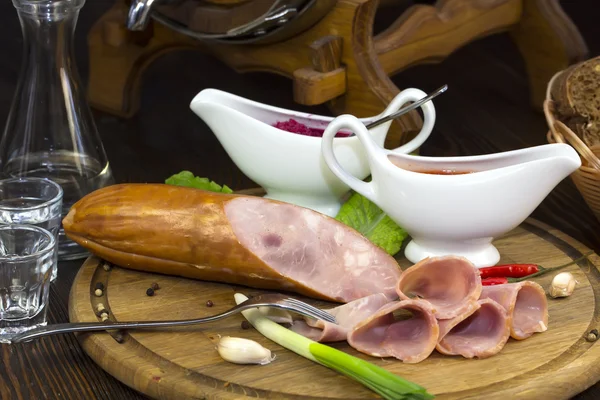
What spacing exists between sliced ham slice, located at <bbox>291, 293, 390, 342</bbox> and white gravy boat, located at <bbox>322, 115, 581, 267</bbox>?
160 mm

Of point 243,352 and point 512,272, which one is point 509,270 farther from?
point 243,352

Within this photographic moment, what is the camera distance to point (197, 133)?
216 cm

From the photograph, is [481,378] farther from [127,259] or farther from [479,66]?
[479,66]

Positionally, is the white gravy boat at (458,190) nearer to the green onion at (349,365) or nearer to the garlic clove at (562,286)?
the garlic clove at (562,286)

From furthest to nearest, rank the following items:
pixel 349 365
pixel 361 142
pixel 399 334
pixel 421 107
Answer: pixel 421 107 < pixel 361 142 < pixel 399 334 < pixel 349 365

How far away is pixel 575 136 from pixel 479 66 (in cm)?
107

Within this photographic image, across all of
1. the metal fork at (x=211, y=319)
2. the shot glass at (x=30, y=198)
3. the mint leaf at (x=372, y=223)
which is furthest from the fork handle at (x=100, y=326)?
the mint leaf at (x=372, y=223)

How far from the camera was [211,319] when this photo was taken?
4.13 ft

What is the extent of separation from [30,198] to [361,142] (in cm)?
50

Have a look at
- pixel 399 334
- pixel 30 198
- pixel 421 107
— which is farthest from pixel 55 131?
pixel 399 334

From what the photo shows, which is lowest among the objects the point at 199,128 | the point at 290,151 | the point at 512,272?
the point at 199,128

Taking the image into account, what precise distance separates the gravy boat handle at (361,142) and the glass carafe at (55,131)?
0.39 m

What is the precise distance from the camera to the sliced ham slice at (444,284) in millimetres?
1216

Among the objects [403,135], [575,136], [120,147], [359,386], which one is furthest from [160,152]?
[359,386]
